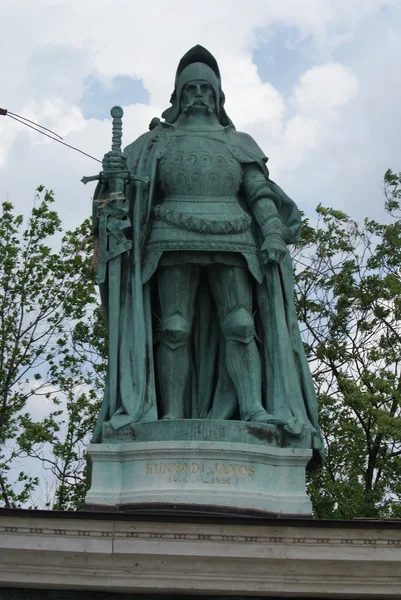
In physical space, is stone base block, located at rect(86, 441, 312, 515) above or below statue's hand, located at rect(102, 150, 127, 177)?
below

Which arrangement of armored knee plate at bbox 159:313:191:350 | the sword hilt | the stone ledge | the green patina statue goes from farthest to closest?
the sword hilt < armored knee plate at bbox 159:313:191:350 < the green patina statue < the stone ledge

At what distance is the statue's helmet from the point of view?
1366cm

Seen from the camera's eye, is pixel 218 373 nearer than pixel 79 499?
Yes

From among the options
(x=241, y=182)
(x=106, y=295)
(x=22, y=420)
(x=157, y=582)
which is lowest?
(x=157, y=582)

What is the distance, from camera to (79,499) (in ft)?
81.8

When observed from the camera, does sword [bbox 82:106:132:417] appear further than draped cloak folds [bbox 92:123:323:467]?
Yes

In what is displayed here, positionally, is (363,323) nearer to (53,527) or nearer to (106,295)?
(106,295)

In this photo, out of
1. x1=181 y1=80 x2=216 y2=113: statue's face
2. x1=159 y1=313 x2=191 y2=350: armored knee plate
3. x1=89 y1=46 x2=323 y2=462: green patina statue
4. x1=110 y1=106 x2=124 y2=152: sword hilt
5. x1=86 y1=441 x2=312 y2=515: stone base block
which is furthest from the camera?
x1=181 y1=80 x2=216 y2=113: statue's face

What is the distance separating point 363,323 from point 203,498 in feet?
50.3

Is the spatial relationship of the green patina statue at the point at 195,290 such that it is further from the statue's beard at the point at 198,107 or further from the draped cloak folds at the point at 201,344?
the statue's beard at the point at 198,107

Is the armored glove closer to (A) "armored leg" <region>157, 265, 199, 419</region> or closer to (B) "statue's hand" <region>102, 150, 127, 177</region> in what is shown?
(A) "armored leg" <region>157, 265, 199, 419</region>

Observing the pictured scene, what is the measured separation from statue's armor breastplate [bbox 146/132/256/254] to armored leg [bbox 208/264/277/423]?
34 centimetres

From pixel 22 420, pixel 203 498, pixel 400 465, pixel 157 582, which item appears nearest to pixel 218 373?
pixel 203 498

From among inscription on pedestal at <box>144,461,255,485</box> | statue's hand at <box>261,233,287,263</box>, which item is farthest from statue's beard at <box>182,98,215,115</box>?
inscription on pedestal at <box>144,461,255,485</box>
